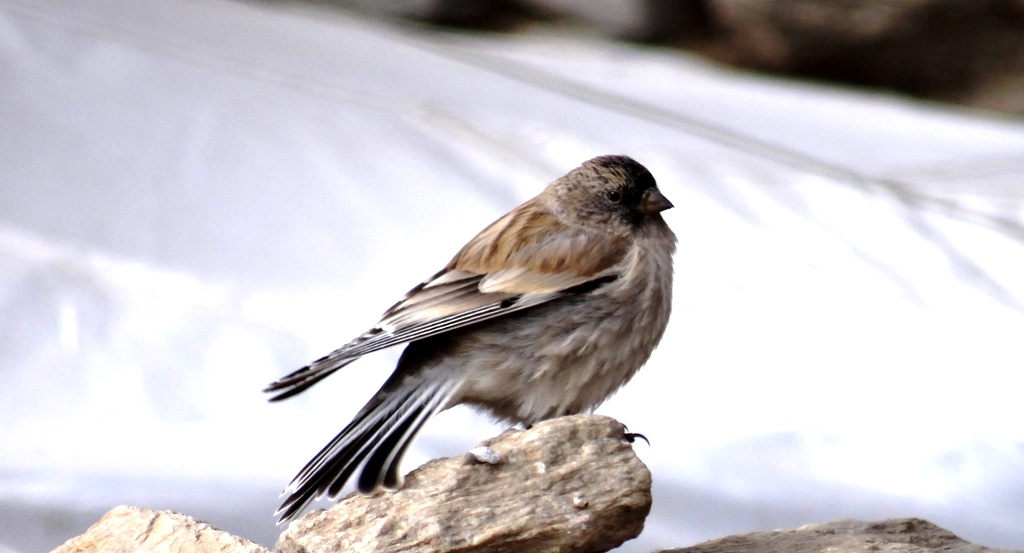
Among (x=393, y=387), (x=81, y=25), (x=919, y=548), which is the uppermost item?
(x=81, y=25)

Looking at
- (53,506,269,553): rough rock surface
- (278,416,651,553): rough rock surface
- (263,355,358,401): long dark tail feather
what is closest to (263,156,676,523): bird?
(263,355,358,401): long dark tail feather

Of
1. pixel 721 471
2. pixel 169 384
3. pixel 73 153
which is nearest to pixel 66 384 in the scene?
pixel 169 384

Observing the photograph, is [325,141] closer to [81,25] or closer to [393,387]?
[81,25]

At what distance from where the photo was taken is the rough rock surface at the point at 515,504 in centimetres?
243

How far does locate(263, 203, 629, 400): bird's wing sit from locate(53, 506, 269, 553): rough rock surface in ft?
1.19

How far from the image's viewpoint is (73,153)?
4.68m

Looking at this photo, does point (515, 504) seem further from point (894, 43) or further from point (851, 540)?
point (894, 43)

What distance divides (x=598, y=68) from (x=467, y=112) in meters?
2.84

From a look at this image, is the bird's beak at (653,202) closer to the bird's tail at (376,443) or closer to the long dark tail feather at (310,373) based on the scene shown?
the bird's tail at (376,443)

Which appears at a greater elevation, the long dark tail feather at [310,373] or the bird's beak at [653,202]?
the bird's beak at [653,202]

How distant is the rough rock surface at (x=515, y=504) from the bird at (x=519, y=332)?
236 mm

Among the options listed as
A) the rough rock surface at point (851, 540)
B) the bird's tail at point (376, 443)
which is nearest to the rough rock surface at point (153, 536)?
the bird's tail at point (376, 443)

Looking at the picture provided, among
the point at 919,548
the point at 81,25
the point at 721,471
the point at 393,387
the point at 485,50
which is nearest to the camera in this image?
the point at 919,548

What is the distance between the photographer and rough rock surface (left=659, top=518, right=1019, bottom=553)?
2.70 meters
